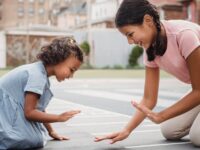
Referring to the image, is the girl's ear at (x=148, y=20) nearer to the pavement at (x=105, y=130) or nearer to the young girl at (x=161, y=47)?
the young girl at (x=161, y=47)

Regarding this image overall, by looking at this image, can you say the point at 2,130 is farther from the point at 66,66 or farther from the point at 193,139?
the point at 193,139

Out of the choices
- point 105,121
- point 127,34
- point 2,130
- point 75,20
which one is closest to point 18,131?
point 2,130

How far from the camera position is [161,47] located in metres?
3.62

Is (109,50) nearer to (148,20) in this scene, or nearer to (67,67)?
(67,67)

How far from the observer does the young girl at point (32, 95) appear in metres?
3.89

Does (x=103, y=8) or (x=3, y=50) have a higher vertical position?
(x=103, y=8)

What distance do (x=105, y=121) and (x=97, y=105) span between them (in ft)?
8.08

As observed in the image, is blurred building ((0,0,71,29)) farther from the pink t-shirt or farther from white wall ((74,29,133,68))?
the pink t-shirt

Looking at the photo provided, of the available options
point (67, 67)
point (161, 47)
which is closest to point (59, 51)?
point (67, 67)

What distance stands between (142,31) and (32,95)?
108 centimetres

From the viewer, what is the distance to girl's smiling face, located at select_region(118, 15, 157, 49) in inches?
131

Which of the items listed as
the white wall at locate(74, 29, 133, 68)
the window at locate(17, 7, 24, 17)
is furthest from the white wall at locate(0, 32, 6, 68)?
A: the window at locate(17, 7, 24, 17)

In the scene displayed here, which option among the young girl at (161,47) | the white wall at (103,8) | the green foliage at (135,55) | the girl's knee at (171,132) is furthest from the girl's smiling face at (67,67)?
the white wall at (103,8)

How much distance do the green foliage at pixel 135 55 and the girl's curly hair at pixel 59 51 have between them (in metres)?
31.8
